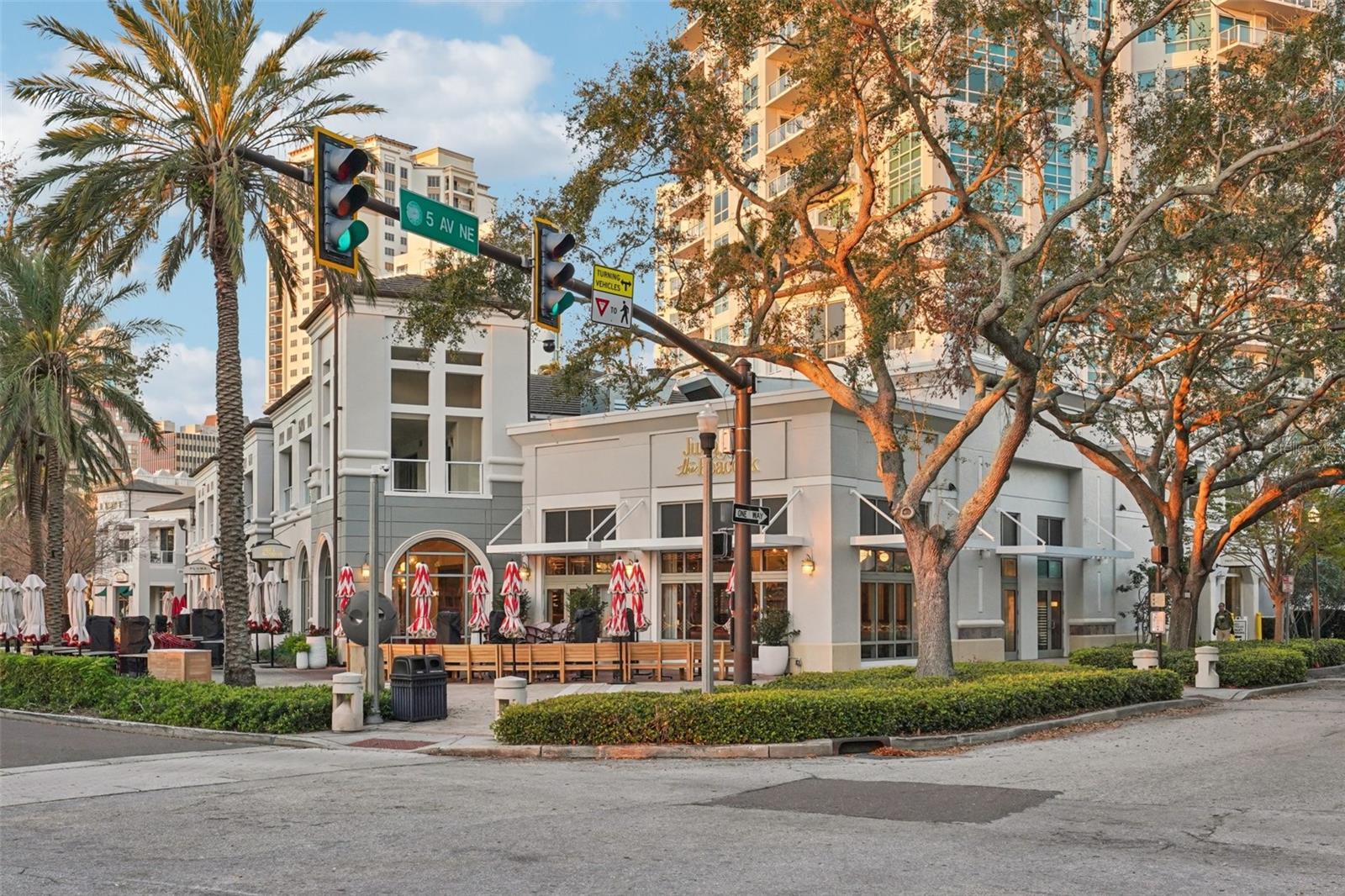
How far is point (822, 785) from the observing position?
1272 centimetres

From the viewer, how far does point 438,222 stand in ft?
44.2

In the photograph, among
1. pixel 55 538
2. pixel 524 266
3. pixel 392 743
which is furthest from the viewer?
pixel 55 538

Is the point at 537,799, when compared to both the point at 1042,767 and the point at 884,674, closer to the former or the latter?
the point at 1042,767

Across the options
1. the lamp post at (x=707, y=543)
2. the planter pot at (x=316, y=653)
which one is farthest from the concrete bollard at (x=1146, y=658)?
the planter pot at (x=316, y=653)

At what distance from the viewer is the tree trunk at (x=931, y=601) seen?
21.6 m

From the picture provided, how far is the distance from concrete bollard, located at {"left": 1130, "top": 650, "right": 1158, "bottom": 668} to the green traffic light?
1844 cm

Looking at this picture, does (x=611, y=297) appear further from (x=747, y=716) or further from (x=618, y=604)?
(x=618, y=604)

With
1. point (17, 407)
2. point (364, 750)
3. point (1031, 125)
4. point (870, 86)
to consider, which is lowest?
point (364, 750)

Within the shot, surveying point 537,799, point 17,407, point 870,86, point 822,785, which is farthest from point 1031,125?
point 17,407

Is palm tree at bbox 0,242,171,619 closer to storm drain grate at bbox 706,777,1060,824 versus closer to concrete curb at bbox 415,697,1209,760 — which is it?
concrete curb at bbox 415,697,1209,760

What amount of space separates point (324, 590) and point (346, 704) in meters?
21.6

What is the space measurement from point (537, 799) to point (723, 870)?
366 cm

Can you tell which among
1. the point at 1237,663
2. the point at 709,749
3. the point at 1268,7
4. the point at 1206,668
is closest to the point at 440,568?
the point at 1206,668

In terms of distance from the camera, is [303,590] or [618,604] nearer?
[618,604]
